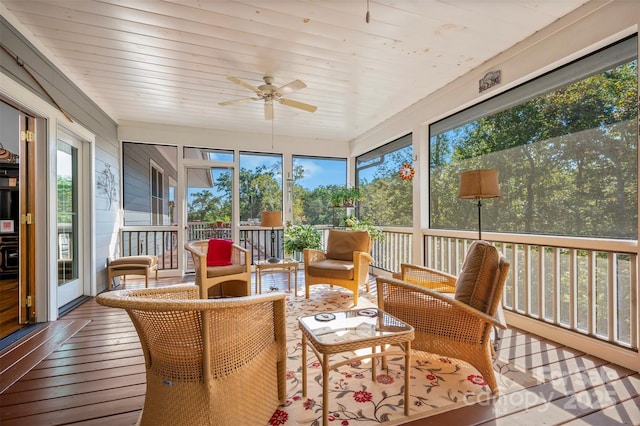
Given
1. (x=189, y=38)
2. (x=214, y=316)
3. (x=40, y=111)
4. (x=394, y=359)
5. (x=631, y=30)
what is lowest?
(x=394, y=359)

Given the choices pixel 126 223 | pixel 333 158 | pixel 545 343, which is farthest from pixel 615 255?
pixel 126 223

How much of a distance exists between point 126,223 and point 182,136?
1.80 m

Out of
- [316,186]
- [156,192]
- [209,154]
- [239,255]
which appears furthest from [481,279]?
[156,192]

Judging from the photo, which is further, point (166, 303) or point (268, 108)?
point (268, 108)

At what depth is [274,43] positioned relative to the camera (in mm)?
2779

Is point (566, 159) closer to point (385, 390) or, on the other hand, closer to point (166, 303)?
point (385, 390)

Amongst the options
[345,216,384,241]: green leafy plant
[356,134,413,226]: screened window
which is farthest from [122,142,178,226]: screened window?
[356,134,413,226]: screened window

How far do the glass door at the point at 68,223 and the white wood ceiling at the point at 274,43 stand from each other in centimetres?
93

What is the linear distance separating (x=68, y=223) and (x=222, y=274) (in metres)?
1.98

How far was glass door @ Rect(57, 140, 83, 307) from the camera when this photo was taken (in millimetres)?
3445

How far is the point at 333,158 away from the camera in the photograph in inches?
253

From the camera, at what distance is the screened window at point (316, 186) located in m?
6.12

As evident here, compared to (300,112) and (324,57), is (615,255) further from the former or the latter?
(300,112)

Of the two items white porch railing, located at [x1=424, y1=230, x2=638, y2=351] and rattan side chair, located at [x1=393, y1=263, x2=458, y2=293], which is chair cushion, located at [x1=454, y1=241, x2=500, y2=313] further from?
white porch railing, located at [x1=424, y1=230, x2=638, y2=351]
